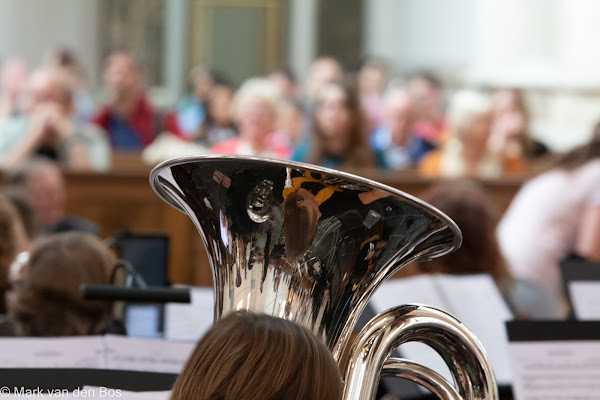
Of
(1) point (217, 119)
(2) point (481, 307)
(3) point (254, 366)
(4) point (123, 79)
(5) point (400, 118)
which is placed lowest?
(1) point (217, 119)

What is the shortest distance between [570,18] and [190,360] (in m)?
11.5

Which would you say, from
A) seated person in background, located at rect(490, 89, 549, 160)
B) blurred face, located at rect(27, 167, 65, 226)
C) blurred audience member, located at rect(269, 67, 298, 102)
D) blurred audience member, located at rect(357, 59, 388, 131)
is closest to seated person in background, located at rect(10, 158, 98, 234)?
blurred face, located at rect(27, 167, 65, 226)

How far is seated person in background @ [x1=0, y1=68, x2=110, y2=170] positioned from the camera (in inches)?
259

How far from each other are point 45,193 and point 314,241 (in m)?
3.66

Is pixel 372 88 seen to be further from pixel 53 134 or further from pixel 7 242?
pixel 7 242

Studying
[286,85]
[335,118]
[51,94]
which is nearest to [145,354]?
[335,118]

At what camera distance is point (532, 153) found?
818 cm

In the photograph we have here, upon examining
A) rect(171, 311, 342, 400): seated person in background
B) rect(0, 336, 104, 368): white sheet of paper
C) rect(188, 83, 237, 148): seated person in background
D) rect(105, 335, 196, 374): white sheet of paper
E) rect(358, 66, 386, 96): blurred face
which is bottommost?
rect(188, 83, 237, 148): seated person in background

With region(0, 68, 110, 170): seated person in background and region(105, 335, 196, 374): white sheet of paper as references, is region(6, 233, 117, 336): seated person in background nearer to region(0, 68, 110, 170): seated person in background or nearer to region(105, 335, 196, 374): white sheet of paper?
region(105, 335, 196, 374): white sheet of paper

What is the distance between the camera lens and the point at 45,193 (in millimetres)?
5086

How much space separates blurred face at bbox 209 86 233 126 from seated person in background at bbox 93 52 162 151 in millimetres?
1445

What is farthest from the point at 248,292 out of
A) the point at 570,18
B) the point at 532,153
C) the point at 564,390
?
the point at 570,18

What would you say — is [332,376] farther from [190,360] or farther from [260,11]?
[260,11]

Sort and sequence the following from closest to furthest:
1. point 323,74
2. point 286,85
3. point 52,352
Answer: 1. point 52,352
2. point 323,74
3. point 286,85
